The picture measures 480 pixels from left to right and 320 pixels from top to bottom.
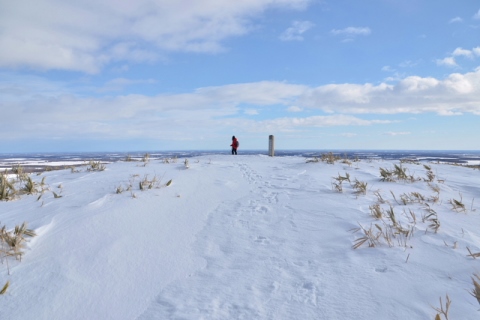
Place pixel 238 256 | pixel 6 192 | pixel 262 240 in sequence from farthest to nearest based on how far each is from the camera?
pixel 6 192 < pixel 262 240 < pixel 238 256

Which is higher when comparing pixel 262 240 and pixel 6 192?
pixel 6 192

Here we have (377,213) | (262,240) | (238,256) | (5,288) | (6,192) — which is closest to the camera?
(5,288)

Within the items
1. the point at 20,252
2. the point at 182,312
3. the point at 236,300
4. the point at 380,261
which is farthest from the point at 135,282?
the point at 380,261

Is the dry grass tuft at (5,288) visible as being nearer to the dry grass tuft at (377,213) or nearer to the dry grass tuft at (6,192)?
the dry grass tuft at (6,192)

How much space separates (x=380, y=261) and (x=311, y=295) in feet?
2.53

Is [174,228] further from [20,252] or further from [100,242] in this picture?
[20,252]

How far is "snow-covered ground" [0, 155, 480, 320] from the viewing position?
2.01 meters

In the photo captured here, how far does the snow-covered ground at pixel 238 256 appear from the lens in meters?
2.01

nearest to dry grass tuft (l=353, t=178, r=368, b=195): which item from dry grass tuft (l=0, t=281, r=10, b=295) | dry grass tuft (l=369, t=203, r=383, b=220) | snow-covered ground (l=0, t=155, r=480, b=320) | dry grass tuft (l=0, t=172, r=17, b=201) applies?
snow-covered ground (l=0, t=155, r=480, b=320)

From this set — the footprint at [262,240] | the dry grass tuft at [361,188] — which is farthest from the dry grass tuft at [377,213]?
the footprint at [262,240]

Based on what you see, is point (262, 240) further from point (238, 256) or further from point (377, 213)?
point (377, 213)

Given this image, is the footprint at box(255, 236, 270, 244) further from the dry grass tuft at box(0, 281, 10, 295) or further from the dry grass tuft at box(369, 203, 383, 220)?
the dry grass tuft at box(0, 281, 10, 295)

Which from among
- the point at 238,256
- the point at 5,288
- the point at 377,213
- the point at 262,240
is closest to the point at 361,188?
the point at 377,213

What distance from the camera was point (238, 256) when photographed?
8.83ft
